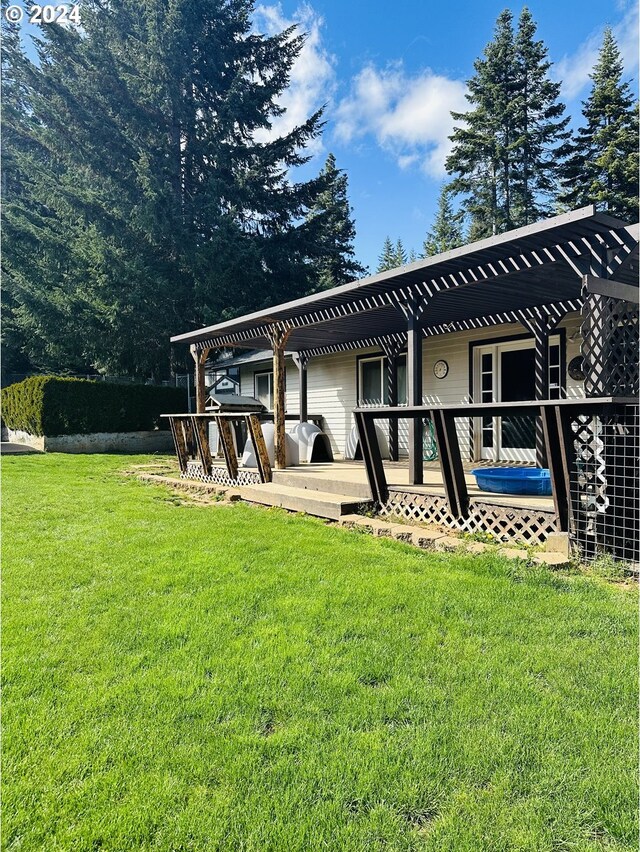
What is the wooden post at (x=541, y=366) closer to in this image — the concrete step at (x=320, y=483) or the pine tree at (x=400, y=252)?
the concrete step at (x=320, y=483)

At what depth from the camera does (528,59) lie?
22516 mm

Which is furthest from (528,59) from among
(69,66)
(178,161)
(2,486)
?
(2,486)

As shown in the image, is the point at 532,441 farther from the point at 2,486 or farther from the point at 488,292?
the point at 2,486

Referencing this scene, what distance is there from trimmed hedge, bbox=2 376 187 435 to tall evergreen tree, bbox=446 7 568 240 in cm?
1741

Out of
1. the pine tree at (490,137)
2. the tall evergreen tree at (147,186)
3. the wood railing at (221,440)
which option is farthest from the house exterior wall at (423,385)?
the pine tree at (490,137)

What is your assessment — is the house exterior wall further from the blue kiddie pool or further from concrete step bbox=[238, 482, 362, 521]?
concrete step bbox=[238, 482, 362, 521]

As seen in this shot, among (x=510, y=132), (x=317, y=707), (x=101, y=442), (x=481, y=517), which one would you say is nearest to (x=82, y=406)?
(x=101, y=442)

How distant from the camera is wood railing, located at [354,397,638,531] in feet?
12.2

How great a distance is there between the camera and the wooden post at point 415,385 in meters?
5.84

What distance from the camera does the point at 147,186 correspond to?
16.8 m

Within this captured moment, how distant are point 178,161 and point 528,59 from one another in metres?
16.1

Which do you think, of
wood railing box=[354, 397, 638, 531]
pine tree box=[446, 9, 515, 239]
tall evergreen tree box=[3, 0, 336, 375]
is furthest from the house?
pine tree box=[446, 9, 515, 239]

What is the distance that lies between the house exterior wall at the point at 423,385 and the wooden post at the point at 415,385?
9.54 ft

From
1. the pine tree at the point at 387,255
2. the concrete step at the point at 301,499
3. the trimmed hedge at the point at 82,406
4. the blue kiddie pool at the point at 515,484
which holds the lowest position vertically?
the concrete step at the point at 301,499
